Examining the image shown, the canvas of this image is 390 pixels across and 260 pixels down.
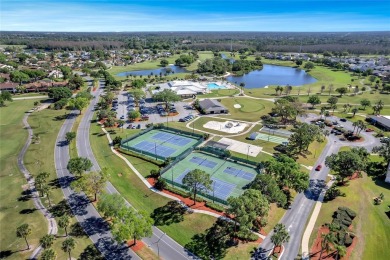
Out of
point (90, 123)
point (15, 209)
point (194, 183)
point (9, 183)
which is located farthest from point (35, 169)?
point (194, 183)

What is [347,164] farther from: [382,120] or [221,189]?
[382,120]

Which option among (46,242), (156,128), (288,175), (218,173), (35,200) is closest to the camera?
(46,242)

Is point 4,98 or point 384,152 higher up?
point 4,98

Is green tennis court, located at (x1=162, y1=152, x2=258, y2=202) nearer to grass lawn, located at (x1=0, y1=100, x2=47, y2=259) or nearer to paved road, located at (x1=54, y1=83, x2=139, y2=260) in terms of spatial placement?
paved road, located at (x1=54, y1=83, x2=139, y2=260)

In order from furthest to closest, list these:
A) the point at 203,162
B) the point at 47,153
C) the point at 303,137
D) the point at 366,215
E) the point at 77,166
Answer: the point at 47,153
the point at 303,137
the point at 203,162
the point at 77,166
the point at 366,215

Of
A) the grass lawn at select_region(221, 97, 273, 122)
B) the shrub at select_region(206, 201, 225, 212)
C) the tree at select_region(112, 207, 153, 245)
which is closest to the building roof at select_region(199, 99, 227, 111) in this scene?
the grass lawn at select_region(221, 97, 273, 122)

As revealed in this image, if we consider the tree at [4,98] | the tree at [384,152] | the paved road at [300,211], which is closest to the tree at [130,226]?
the paved road at [300,211]

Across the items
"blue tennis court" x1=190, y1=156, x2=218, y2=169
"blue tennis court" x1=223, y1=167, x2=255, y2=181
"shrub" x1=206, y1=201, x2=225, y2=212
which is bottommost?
"shrub" x1=206, y1=201, x2=225, y2=212

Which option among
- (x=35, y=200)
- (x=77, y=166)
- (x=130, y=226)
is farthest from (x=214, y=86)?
(x=130, y=226)

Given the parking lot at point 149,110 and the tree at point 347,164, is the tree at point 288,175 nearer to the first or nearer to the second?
the tree at point 347,164
